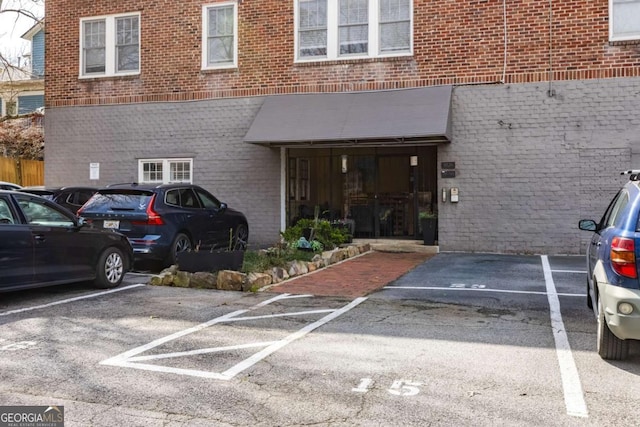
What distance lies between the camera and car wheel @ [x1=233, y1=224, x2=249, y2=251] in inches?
497

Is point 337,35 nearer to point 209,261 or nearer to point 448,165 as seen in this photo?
point 448,165

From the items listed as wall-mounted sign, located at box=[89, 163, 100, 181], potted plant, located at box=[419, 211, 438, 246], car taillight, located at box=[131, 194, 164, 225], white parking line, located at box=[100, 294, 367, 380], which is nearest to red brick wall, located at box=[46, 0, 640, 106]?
wall-mounted sign, located at box=[89, 163, 100, 181]

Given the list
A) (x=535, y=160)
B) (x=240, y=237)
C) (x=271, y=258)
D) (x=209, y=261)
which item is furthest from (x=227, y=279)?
(x=535, y=160)

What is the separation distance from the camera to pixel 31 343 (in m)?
5.58

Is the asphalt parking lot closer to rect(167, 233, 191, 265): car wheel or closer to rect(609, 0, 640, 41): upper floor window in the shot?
rect(167, 233, 191, 265): car wheel

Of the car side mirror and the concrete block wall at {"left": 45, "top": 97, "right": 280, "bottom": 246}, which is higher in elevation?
the concrete block wall at {"left": 45, "top": 97, "right": 280, "bottom": 246}

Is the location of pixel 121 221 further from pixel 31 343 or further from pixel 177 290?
pixel 31 343

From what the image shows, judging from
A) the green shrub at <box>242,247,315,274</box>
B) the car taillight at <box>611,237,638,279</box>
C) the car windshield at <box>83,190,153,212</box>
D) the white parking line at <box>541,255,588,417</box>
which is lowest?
the white parking line at <box>541,255,588,417</box>

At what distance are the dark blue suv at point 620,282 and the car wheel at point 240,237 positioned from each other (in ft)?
28.1

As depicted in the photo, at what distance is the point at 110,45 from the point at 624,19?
13020 mm

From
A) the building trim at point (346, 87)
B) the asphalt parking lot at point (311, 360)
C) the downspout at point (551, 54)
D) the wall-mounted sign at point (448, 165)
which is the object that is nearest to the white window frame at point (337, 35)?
the building trim at point (346, 87)

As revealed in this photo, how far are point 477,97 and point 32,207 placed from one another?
971 cm

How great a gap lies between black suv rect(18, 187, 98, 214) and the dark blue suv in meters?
10.9

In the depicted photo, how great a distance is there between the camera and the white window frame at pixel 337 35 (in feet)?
45.3
